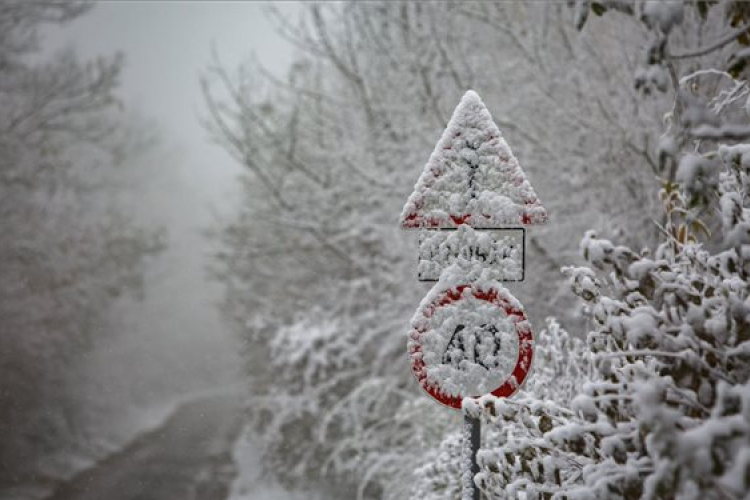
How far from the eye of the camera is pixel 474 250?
3477 mm

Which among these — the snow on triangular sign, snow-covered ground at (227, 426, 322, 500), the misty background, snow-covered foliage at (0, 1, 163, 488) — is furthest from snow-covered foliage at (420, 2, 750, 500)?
snow-covered foliage at (0, 1, 163, 488)

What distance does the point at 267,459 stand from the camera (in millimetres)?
12461

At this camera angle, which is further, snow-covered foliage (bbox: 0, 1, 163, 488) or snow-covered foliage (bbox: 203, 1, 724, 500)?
snow-covered foliage (bbox: 0, 1, 163, 488)

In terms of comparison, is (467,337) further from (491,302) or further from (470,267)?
(470,267)

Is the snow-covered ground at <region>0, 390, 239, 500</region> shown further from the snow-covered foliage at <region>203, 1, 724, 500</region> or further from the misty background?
the snow-covered foliage at <region>203, 1, 724, 500</region>

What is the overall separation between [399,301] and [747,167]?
6657 millimetres

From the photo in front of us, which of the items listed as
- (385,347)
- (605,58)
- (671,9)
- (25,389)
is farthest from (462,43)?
(25,389)

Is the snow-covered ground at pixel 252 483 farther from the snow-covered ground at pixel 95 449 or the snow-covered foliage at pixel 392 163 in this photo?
the snow-covered ground at pixel 95 449

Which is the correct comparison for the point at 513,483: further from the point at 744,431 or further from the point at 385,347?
the point at 385,347

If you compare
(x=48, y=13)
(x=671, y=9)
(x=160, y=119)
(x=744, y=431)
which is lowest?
(x=744, y=431)

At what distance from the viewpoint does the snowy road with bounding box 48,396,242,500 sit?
11.5 m

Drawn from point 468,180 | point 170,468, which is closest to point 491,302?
point 468,180

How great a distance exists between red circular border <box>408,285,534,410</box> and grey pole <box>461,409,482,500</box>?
0.13 meters

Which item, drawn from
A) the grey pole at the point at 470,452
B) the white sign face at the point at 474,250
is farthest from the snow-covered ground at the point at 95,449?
the white sign face at the point at 474,250
